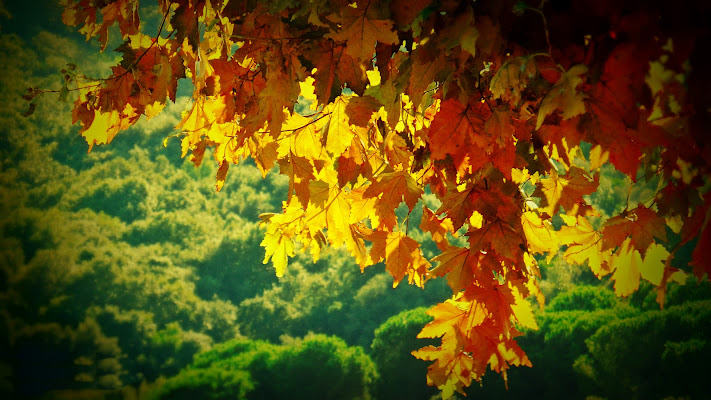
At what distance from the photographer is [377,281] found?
444 inches

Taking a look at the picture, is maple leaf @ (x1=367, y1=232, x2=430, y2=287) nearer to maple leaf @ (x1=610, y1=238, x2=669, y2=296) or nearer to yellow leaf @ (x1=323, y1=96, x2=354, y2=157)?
yellow leaf @ (x1=323, y1=96, x2=354, y2=157)

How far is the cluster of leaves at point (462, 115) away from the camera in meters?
0.55

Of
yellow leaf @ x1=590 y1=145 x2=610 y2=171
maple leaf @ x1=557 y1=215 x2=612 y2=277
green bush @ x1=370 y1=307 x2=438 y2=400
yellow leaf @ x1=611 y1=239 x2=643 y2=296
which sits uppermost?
yellow leaf @ x1=590 y1=145 x2=610 y2=171

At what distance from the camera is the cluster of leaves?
1.81 ft

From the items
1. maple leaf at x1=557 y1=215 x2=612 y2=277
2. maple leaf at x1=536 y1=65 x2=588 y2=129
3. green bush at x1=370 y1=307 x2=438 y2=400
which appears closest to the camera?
maple leaf at x1=536 y1=65 x2=588 y2=129

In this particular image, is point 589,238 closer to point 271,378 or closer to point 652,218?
point 652,218

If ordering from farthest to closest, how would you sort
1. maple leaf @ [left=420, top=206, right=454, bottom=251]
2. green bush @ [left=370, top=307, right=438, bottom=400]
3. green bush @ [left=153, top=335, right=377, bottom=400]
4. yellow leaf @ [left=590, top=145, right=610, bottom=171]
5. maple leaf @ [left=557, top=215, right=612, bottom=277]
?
green bush @ [left=153, top=335, right=377, bottom=400], green bush @ [left=370, top=307, right=438, bottom=400], maple leaf @ [left=420, top=206, right=454, bottom=251], maple leaf @ [left=557, top=215, right=612, bottom=277], yellow leaf @ [left=590, top=145, right=610, bottom=171]

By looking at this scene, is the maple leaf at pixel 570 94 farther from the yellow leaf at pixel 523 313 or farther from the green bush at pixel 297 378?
the green bush at pixel 297 378

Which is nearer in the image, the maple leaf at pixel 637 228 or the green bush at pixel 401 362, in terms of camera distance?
the maple leaf at pixel 637 228

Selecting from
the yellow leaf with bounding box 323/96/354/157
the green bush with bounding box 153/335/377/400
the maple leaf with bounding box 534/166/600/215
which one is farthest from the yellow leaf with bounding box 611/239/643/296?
the green bush with bounding box 153/335/377/400

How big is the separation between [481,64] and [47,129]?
69.3 feet

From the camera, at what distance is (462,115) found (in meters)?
0.88

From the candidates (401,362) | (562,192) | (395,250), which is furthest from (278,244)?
(401,362)

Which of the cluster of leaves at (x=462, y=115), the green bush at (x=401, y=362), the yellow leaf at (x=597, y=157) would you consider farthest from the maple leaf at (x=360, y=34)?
the green bush at (x=401, y=362)
